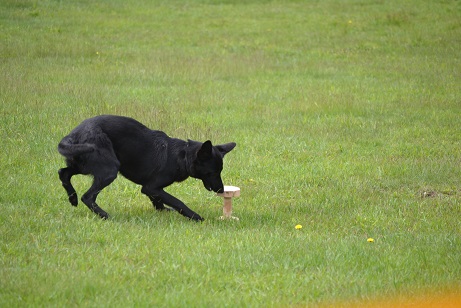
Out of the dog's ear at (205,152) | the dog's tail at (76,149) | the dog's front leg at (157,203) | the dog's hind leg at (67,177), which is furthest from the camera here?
the dog's front leg at (157,203)

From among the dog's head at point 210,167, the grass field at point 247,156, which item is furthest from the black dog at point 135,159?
the grass field at point 247,156

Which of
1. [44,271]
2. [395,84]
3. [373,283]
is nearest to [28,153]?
[44,271]

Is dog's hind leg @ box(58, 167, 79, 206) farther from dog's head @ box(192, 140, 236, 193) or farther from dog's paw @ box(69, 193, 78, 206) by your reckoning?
dog's head @ box(192, 140, 236, 193)

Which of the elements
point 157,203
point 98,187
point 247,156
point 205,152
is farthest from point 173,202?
point 247,156

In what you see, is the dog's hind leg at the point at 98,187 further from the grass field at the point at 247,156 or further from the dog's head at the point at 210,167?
the dog's head at the point at 210,167

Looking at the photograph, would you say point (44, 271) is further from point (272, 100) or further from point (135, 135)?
point (272, 100)

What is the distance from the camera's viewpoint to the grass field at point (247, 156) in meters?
5.56

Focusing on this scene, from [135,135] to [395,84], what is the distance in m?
9.86

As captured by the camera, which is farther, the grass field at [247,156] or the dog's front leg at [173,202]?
→ the dog's front leg at [173,202]

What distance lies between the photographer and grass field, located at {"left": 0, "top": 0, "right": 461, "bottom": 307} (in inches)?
219

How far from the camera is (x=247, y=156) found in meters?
10.3

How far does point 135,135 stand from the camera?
7.64 m

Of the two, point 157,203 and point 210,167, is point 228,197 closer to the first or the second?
point 210,167

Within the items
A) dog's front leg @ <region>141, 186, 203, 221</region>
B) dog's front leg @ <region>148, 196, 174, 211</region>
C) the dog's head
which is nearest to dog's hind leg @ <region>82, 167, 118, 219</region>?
dog's front leg @ <region>141, 186, 203, 221</region>
